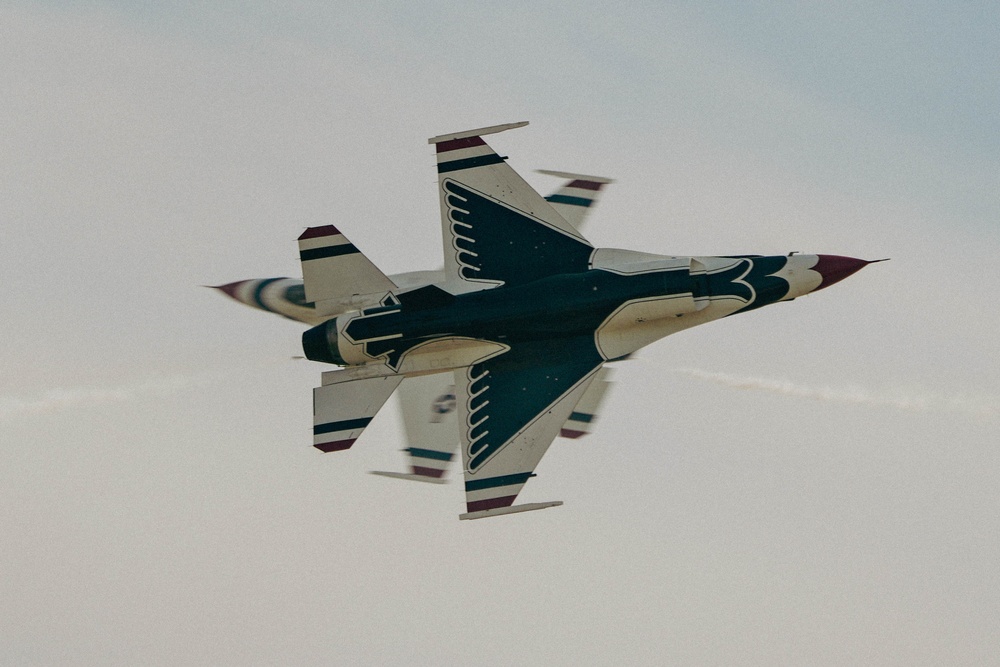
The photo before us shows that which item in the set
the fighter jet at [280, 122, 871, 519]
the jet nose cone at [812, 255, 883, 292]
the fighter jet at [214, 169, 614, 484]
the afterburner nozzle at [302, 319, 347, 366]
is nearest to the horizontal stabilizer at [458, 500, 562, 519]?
the fighter jet at [280, 122, 871, 519]

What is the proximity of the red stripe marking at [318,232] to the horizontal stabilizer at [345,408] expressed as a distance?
334cm

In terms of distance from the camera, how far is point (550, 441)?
29719 millimetres

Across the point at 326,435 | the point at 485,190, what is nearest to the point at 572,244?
the point at 485,190

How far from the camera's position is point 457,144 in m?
31.2

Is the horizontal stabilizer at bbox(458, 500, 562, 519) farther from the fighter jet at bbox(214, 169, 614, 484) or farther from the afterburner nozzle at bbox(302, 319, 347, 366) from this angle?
the afterburner nozzle at bbox(302, 319, 347, 366)

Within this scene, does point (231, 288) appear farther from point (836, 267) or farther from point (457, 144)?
point (836, 267)

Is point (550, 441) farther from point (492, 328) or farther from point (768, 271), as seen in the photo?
point (768, 271)

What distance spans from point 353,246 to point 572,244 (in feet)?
16.2

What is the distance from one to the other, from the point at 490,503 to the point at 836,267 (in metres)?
9.32

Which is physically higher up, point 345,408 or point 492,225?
point 492,225

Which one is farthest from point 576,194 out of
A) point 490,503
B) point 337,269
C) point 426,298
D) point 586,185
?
point 490,503

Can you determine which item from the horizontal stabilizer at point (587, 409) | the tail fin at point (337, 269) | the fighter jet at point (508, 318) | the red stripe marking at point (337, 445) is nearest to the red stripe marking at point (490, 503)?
the fighter jet at point (508, 318)

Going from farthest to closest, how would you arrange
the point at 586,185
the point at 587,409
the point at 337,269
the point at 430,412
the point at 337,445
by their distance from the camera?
the point at 586,185 → the point at 430,412 → the point at 587,409 → the point at 337,269 → the point at 337,445

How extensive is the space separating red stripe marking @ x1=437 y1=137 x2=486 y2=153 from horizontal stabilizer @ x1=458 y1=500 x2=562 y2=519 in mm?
8366
